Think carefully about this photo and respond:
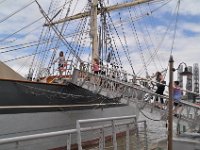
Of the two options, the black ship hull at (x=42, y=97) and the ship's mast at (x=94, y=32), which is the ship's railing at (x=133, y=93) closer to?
the black ship hull at (x=42, y=97)

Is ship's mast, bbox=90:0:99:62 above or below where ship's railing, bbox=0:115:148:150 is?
above

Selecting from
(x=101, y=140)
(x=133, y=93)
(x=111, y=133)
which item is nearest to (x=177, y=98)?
(x=133, y=93)

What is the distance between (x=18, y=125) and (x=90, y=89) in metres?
3.57

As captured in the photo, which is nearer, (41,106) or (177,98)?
(41,106)

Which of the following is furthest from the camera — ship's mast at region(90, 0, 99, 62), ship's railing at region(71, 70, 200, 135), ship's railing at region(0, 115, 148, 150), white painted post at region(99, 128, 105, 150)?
ship's mast at region(90, 0, 99, 62)

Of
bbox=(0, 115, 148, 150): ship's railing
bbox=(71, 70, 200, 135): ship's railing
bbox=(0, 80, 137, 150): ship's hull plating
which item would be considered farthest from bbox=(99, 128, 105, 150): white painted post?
bbox=(71, 70, 200, 135): ship's railing

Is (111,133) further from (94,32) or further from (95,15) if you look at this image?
(95,15)

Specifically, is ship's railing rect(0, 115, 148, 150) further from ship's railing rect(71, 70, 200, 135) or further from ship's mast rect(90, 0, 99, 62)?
ship's mast rect(90, 0, 99, 62)

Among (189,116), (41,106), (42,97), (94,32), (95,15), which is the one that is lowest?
(189,116)

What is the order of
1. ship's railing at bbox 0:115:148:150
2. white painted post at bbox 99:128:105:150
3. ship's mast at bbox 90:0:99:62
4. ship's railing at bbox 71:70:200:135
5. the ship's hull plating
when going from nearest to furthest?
ship's railing at bbox 0:115:148:150, white painted post at bbox 99:128:105:150, the ship's hull plating, ship's railing at bbox 71:70:200:135, ship's mast at bbox 90:0:99:62

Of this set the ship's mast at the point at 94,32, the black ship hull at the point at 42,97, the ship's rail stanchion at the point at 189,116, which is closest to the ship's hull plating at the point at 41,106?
the black ship hull at the point at 42,97

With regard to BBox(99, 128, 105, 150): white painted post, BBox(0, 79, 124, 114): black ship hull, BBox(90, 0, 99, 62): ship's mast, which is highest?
BBox(90, 0, 99, 62): ship's mast

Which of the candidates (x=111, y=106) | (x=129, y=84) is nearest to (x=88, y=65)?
(x=129, y=84)

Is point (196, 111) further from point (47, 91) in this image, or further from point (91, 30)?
point (91, 30)
